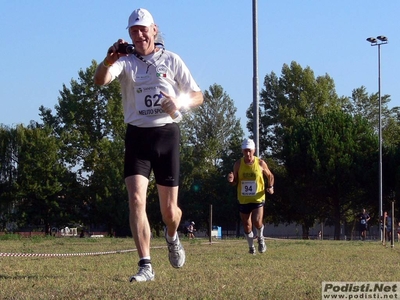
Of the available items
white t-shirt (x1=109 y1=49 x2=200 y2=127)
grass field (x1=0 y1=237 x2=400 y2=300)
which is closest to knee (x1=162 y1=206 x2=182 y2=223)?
grass field (x1=0 y1=237 x2=400 y2=300)

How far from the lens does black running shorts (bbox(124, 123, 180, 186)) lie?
25.5ft

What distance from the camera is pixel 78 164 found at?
265 feet

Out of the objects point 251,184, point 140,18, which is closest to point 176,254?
point 140,18

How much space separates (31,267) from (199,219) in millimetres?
70733

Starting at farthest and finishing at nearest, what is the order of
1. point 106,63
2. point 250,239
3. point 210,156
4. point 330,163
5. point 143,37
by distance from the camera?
point 210,156 → point 330,163 → point 250,239 → point 143,37 → point 106,63

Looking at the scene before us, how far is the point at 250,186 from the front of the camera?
47.1 feet

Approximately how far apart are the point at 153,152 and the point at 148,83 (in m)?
0.69

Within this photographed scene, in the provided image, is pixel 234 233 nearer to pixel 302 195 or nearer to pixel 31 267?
pixel 302 195

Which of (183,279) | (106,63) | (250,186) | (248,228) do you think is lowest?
(183,279)

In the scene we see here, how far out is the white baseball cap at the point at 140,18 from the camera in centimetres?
760

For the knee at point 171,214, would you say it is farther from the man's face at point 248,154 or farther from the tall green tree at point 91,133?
the tall green tree at point 91,133

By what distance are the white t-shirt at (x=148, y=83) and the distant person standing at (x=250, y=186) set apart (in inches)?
256

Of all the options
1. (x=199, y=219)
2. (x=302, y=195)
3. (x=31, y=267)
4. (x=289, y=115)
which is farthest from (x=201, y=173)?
(x=31, y=267)

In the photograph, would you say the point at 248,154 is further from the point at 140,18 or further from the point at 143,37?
the point at 140,18
